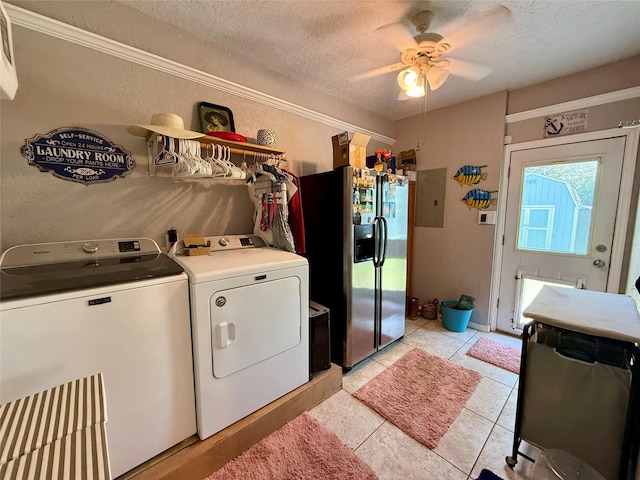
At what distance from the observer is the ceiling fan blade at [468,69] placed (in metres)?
2.02

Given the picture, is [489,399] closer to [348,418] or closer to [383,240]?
[348,418]

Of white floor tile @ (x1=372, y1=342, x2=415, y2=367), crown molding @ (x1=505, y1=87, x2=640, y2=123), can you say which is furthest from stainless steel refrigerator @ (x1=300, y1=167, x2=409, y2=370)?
crown molding @ (x1=505, y1=87, x2=640, y2=123)

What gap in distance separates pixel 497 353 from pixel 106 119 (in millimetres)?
3725

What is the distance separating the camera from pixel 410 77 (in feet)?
5.82

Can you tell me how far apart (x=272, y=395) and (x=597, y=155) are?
11.1 feet

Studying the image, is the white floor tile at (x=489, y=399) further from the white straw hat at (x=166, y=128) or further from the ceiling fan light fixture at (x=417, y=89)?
the white straw hat at (x=166, y=128)

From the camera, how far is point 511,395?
2.04 metres

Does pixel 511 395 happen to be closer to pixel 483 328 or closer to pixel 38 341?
pixel 483 328

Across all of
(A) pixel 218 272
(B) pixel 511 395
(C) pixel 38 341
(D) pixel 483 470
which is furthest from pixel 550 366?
(C) pixel 38 341

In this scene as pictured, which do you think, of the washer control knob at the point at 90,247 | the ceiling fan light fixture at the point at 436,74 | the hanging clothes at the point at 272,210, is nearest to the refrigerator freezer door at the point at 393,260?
the ceiling fan light fixture at the point at 436,74

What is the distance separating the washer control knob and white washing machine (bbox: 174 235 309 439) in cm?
46

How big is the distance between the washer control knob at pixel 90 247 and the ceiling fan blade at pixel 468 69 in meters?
2.71

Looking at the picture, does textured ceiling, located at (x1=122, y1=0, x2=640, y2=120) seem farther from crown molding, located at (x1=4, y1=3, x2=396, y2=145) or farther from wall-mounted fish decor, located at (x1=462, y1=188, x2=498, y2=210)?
wall-mounted fish decor, located at (x1=462, y1=188, x2=498, y2=210)

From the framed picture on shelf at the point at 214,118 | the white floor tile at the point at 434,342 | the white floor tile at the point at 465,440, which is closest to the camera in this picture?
the white floor tile at the point at 465,440
